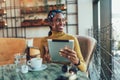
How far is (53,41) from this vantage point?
1.51m

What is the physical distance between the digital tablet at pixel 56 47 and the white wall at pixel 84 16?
9.57ft

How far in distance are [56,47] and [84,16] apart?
3011 mm

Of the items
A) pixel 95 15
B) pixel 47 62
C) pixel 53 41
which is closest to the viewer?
pixel 53 41

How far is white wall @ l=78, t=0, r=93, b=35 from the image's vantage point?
438 centimetres

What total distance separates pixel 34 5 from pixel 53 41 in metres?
3.13

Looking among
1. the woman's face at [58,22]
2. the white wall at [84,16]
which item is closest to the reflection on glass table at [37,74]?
the woman's face at [58,22]

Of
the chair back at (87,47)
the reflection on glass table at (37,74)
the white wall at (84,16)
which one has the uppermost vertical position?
the white wall at (84,16)

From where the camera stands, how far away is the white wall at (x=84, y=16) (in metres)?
4.38

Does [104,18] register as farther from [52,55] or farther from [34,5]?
[34,5]

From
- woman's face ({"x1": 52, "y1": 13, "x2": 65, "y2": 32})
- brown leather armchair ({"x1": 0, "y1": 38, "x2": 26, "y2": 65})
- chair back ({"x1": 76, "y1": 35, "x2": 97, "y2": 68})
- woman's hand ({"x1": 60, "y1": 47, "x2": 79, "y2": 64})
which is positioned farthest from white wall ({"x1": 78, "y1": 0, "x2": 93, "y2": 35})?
woman's hand ({"x1": 60, "y1": 47, "x2": 79, "y2": 64})

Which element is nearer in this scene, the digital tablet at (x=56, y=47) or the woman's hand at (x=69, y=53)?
the woman's hand at (x=69, y=53)

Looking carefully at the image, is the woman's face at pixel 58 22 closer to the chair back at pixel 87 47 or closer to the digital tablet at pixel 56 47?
the digital tablet at pixel 56 47

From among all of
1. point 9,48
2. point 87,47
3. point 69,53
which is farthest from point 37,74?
point 9,48

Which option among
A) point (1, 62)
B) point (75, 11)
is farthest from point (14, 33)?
point (1, 62)
